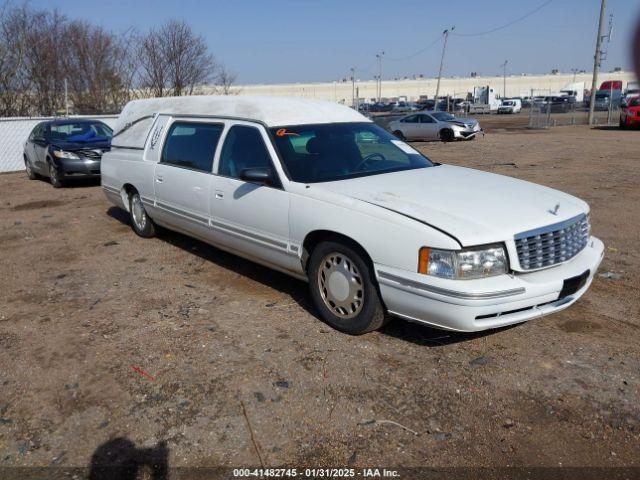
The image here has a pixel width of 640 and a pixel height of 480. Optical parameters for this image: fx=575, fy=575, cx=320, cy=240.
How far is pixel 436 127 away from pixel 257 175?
2069 cm

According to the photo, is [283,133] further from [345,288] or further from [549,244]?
[549,244]

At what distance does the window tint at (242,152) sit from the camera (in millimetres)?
5079

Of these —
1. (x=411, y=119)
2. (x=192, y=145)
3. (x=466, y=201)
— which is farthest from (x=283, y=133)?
(x=411, y=119)

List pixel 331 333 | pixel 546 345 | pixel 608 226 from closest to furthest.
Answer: pixel 546 345
pixel 331 333
pixel 608 226

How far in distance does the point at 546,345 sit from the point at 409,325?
1020mm

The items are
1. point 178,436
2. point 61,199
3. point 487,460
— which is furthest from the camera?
point 61,199

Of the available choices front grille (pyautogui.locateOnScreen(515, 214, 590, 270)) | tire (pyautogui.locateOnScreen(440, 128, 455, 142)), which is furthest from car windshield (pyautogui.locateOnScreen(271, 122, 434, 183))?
tire (pyautogui.locateOnScreen(440, 128, 455, 142))

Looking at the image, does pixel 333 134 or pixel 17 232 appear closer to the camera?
pixel 333 134

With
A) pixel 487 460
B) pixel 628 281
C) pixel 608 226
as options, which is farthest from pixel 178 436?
pixel 608 226

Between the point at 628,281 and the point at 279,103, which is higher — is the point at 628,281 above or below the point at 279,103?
below

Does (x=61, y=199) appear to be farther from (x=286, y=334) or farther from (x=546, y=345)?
(x=546, y=345)

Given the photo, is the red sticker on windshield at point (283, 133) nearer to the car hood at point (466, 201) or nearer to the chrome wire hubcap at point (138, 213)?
the car hood at point (466, 201)

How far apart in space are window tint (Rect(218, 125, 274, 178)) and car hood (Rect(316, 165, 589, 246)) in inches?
31.2

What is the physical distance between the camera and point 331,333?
14.6 feet
